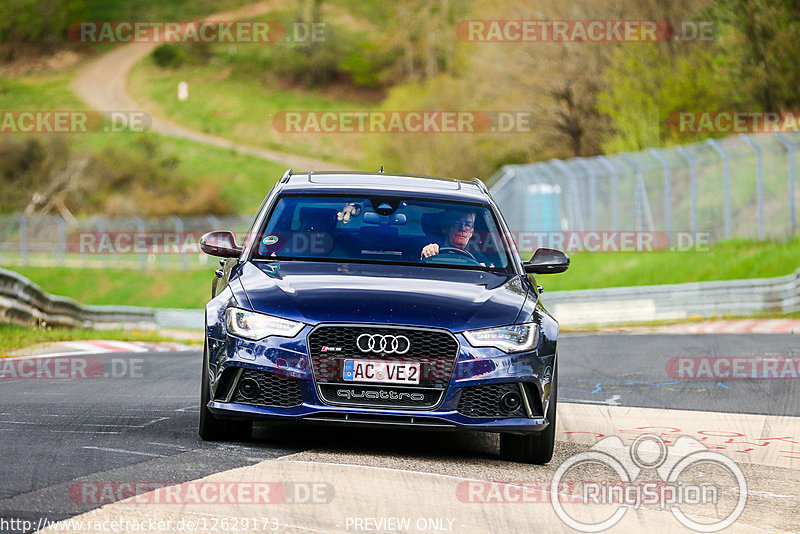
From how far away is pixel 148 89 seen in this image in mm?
110000

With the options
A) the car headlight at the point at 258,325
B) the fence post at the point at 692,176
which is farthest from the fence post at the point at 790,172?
the car headlight at the point at 258,325

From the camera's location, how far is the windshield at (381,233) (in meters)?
8.20

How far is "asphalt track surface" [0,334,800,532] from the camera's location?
6.19 meters

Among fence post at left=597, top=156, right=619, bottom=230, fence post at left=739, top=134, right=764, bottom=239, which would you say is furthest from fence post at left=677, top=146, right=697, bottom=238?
fence post at left=597, top=156, right=619, bottom=230

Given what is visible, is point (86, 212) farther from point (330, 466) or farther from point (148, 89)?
point (330, 466)

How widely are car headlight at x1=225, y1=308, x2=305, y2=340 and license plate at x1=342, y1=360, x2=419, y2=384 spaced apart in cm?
35

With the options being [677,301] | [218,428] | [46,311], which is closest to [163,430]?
[218,428]

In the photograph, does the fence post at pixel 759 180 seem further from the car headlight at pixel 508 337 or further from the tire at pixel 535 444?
the car headlight at pixel 508 337

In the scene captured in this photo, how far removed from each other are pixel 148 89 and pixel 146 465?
350ft

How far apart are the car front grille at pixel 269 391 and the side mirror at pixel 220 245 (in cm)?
150

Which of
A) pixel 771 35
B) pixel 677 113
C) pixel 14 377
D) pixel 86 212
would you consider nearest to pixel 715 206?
pixel 771 35

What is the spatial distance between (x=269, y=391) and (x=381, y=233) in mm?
1669

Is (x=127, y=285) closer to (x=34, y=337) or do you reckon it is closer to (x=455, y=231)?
(x=34, y=337)

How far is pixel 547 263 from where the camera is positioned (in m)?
8.38
